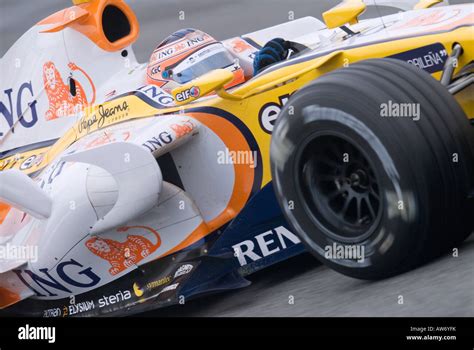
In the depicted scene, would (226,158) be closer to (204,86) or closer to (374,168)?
(204,86)

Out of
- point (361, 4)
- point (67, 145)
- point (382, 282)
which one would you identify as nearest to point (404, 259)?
point (382, 282)

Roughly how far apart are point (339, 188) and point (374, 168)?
0.94 ft

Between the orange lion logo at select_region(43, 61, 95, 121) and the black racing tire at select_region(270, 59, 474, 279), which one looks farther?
the orange lion logo at select_region(43, 61, 95, 121)

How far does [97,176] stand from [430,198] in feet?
7.01

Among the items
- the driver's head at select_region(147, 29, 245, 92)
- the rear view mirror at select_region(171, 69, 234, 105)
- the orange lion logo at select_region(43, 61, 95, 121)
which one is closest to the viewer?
the rear view mirror at select_region(171, 69, 234, 105)

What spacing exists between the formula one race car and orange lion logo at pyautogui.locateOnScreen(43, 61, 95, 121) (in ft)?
0.04

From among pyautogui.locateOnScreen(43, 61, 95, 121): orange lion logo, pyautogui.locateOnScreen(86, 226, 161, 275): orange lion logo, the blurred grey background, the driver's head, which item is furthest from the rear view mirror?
the blurred grey background

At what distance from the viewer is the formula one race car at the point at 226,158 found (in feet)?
11.8

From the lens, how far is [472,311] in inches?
120

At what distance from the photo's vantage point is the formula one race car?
3607 millimetres

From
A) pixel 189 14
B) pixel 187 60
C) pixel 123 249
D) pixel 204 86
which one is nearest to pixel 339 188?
pixel 204 86

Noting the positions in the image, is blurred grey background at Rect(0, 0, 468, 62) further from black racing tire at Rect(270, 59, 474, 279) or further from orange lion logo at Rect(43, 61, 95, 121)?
black racing tire at Rect(270, 59, 474, 279)

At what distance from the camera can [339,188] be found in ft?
12.6

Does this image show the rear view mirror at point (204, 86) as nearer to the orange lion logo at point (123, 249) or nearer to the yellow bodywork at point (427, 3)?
the orange lion logo at point (123, 249)
